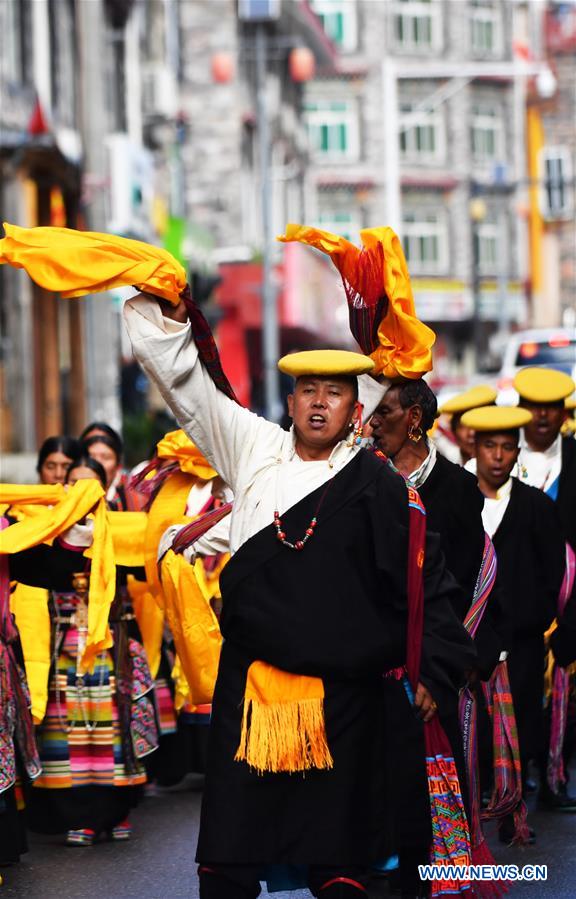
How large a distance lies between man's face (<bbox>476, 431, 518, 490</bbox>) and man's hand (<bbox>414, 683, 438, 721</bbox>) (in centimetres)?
247

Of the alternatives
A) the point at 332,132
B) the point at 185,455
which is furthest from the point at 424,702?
the point at 332,132

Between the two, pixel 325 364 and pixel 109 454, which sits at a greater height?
pixel 325 364

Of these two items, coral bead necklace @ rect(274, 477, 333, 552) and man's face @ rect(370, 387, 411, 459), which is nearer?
coral bead necklace @ rect(274, 477, 333, 552)

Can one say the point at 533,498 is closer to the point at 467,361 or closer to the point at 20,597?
the point at 20,597

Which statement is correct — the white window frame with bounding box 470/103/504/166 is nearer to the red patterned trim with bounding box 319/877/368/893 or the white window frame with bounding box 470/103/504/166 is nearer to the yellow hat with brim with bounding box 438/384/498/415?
the yellow hat with brim with bounding box 438/384/498/415

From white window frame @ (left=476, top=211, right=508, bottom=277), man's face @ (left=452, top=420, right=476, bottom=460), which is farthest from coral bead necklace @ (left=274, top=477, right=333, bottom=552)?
white window frame @ (left=476, top=211, right=508, bottom=277)

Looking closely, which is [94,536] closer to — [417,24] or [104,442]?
[104,442]

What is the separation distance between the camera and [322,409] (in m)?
5.20

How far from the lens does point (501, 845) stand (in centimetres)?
723

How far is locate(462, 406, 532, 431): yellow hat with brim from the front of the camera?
299 inches

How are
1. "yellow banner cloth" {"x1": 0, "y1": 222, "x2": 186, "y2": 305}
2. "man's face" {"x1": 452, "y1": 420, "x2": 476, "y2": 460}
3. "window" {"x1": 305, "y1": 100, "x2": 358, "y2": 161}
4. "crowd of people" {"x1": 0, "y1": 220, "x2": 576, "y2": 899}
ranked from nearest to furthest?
"yellow banner cloth" {"x1": 0, "y1": 222, "x2": 186, "y2": 305} → "crowd of people" {"x1": 0, "y1": 220, "x2": 576, "y2": 899} → "man's face" {"x1": 452, "y1": 420, "x2": 476, "y2": 460} → "window" {"x1": 305, "y1": 100, "x2": 358, "y2": 161}

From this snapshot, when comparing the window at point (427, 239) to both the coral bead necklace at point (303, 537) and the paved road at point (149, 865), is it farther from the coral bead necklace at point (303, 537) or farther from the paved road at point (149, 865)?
the coral bead necklace at point (303, 537)

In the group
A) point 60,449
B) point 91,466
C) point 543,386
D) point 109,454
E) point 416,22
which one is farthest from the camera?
point 416,22

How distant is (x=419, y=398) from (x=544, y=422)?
285 cm
